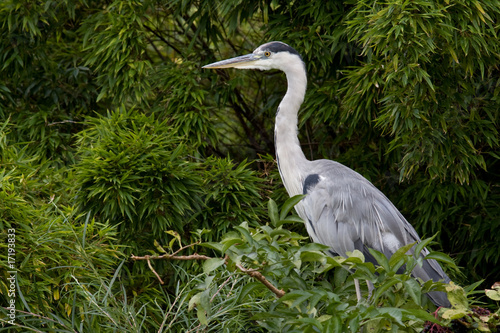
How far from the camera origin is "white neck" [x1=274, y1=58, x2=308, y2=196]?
3.67m

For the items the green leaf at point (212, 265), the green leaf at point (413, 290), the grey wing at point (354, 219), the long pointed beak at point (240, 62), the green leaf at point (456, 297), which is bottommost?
the grey wing at point (354, 219)

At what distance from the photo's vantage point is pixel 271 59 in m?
3.75

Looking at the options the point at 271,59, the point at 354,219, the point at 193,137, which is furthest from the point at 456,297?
the point at 193,137

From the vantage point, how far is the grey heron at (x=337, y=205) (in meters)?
3.24

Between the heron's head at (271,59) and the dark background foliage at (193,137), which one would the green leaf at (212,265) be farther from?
the heron's head at (271,59)

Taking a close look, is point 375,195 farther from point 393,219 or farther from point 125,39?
point 125,39

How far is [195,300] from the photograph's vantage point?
2.05 meters

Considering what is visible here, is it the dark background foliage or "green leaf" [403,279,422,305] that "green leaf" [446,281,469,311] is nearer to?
"green leaf" [403,279,422,305]

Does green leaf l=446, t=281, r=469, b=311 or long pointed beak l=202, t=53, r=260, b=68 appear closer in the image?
green leaf l=446, t=281, r=469, b=311

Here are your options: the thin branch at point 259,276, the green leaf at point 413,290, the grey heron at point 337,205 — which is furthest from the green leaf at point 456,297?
the grey heron at point 337,205

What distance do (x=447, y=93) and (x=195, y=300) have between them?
2.12 m

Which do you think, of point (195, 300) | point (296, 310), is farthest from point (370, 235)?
point (195, 300)

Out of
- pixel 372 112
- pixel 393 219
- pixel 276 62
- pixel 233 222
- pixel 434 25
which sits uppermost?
pixel 434 25

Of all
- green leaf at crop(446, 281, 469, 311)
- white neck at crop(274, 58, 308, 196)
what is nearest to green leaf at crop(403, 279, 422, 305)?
green leaf at crop(446, 281, 469, 311)
